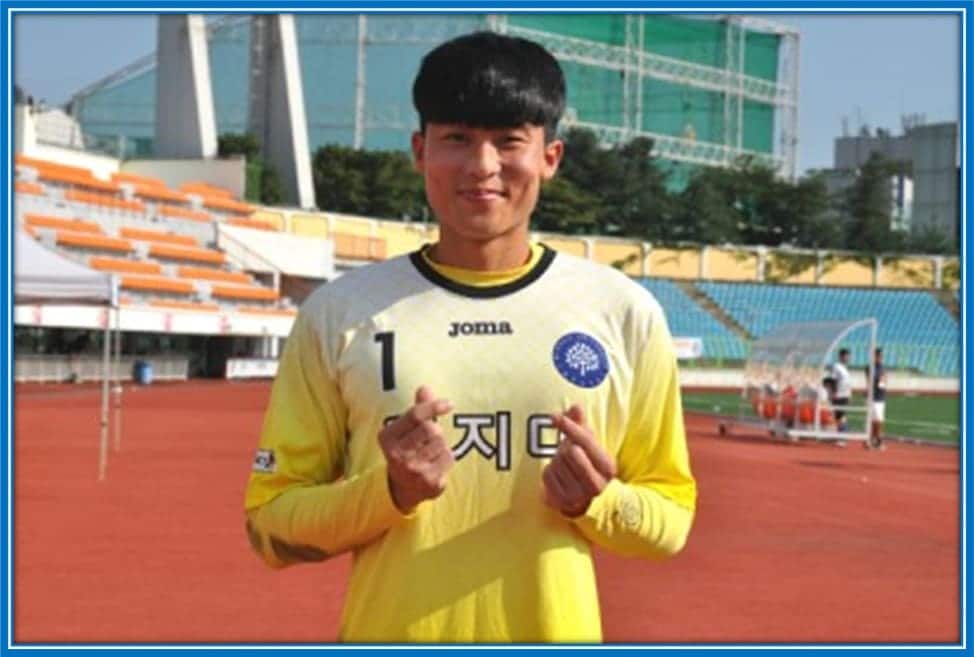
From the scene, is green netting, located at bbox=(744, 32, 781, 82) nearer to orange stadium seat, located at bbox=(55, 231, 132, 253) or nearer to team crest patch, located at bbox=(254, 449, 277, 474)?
orange stadium seat, located at bbox=(55, 231, 132, 253)

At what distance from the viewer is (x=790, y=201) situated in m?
65.4

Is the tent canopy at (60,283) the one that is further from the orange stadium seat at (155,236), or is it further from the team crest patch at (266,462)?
the orange stadium seat at (155,236)

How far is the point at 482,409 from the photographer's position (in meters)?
2.45

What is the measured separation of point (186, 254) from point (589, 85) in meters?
31.4

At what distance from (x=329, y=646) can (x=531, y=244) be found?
700mm

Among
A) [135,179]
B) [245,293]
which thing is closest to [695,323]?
[245,293]

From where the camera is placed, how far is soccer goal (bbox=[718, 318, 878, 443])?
78.0ft

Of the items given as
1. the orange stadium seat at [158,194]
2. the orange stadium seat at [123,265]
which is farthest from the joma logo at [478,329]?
the orange stadium seat at [158,194]

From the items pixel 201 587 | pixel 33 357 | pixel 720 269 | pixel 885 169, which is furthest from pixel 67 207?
pixel 885 169

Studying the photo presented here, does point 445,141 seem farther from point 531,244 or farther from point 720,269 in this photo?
point 720,269

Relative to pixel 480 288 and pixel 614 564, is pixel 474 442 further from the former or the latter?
pixel 614 564

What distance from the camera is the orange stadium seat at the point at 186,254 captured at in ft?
138

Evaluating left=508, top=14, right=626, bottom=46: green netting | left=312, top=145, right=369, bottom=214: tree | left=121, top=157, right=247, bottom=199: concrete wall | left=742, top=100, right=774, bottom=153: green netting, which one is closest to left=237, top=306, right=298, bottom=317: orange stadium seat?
left=121, top=157, right=247, bottom=199: concrete wall

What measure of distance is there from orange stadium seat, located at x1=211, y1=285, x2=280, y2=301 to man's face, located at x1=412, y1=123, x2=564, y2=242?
4006 cm
